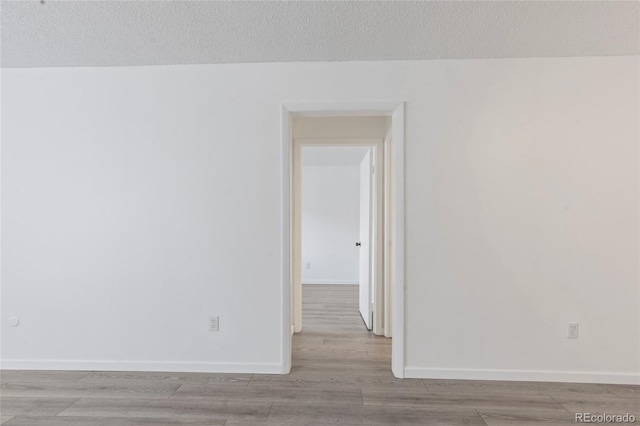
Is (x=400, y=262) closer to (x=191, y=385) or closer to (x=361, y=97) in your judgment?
(x=361, y=97)

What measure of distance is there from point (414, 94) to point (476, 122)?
0.49 m

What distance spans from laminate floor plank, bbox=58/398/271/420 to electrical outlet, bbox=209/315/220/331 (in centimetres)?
47

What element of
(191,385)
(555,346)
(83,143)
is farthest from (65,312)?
(555,346)

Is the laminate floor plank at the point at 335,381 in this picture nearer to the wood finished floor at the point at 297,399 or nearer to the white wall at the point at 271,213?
the wood finished floor at the point at 297,399

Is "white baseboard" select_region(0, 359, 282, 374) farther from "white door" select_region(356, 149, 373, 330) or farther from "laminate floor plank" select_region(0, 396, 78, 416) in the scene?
"white door" select_region(356, 149, 373, 330)

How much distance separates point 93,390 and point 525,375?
2994mm

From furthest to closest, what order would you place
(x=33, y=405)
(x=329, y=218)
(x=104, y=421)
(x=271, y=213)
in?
(x=329, y=218) → (x=271, y=213) → (x=33, y=405) → (x=104, y=421)

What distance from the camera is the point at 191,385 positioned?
82.3 inches

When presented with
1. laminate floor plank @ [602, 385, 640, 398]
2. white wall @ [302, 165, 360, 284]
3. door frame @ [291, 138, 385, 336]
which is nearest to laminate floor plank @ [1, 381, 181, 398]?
door frame @ [291, 138, 385, 336]

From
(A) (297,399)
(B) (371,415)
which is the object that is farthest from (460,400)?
(A) (297,399)

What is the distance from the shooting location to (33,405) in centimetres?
187

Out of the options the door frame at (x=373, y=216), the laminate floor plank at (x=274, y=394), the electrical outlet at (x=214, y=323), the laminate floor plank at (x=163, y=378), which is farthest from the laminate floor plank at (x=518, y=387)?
the electrical outlet at (x=214, y=323)

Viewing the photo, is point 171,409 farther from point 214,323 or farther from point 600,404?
point 600,404

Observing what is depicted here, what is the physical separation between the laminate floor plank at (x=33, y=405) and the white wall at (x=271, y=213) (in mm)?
369
